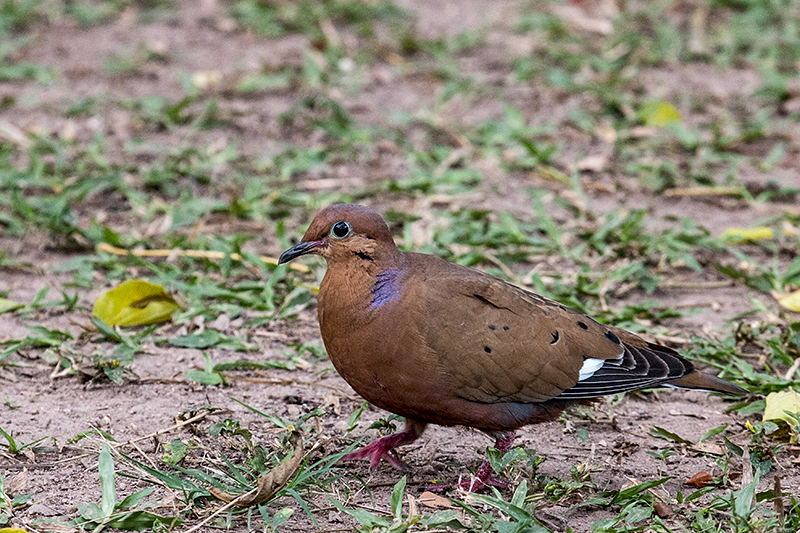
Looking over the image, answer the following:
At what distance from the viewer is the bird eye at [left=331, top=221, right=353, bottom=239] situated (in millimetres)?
3770

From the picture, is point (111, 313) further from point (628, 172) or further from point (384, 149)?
point (628, 172)

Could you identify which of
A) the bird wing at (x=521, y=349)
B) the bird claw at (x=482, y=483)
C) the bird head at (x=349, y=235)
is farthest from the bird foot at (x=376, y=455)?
the bird head at (x=349, y=235)

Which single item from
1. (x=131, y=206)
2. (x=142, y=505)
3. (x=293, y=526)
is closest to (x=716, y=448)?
(x=293, y=526)

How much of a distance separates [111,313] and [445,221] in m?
2.06

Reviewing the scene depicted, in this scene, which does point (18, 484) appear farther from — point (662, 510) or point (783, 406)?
point (783, 406)

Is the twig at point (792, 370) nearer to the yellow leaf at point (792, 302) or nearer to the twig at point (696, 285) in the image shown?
the yellow leaf at point (792, 302)

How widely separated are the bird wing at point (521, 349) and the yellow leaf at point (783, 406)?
373mm

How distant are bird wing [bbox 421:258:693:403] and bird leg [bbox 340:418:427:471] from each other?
36 centimetres

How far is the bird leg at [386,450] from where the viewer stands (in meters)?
3.81

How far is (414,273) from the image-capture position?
3809 mm

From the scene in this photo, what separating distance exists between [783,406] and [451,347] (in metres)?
1.42

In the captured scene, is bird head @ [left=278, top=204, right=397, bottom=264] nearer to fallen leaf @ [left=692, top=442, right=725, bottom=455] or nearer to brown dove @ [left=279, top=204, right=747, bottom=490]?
brown dove @ [left=279, top=204, right=747, bottom=490]

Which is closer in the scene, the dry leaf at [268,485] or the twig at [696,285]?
the dry leaf at [268,485]

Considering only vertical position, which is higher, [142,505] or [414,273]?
[414,273]
